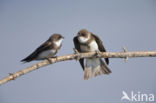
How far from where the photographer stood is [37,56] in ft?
22.5

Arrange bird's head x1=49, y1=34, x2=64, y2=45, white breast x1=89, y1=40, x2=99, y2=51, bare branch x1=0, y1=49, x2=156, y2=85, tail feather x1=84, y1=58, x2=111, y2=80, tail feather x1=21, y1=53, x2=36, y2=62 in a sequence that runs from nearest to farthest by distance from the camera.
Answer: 1. bare branch x1=0, y1=49, x2=156, y2=85
2. tail feather x1=21, y1=53, x2=36, y2=62
3. bird's head x1=49, y1=34, x2=64, y2=45
4. white breast x1=89, y1=40, x2=99, y2=51
5. tail feather x1=84, y1=58, x2=111, y2=80

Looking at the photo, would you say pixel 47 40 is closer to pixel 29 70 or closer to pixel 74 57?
pixel 74 57

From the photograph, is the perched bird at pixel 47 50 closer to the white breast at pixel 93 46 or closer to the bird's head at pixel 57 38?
the bird's head at pixel 57 38

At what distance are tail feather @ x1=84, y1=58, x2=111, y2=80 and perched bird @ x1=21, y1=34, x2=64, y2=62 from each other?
48.3 inches

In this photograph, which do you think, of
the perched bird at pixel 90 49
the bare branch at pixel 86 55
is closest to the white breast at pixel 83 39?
the perched bird at pixel 90 49

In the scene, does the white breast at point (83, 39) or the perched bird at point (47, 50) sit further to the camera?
the white breast at point (83, 39)

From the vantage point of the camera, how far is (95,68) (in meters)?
7.93

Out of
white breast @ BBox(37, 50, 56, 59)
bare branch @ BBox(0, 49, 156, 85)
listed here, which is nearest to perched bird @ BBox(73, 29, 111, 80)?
bare branch @ BBox(0, 49, 156, 85)

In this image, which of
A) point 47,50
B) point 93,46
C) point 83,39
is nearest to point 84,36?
point 83,39

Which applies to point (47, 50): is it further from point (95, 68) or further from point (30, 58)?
point (95, 68)

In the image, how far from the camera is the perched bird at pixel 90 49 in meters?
7.51

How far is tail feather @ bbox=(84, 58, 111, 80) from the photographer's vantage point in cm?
791

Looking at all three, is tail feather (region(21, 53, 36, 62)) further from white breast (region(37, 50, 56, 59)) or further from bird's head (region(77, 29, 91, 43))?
bird's head (region(77, 29, 91, 43))

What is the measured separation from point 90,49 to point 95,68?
1.95 ft
